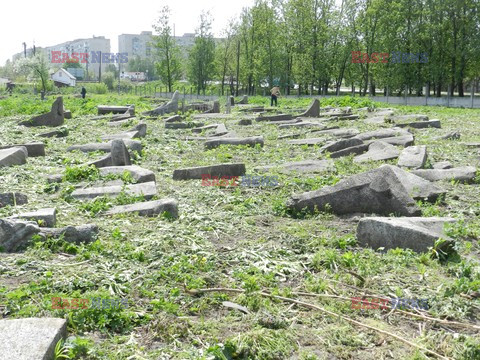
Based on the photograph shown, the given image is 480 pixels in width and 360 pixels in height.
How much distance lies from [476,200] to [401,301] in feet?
11.4

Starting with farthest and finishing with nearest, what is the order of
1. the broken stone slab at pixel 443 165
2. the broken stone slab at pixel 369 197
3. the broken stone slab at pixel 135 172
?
1. the broken stone slab at pixel 443 165
2. the broken stone slab at pixel 135 172
3. the broken stone slab at pixel 369 197

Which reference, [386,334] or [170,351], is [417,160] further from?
[170,351]

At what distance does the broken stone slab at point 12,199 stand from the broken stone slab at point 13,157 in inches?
119

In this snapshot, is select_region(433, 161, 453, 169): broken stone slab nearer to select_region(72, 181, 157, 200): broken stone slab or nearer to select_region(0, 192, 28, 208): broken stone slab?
select_region(72, 181, 157, 200): broken stone slab

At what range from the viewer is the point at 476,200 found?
674 centimetres

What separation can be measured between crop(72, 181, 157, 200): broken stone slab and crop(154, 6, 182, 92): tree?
4554cm

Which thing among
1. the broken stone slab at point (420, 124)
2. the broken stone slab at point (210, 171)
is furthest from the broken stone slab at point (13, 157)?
the broken stone slab at point (420, 124)

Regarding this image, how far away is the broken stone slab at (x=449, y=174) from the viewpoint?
7758 mm

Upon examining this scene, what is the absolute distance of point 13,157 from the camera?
9641 mm

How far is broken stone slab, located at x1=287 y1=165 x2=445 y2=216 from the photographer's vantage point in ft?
19.4

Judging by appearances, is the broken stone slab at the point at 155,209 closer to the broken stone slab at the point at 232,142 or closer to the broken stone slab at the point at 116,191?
the broken stone slab at the point at 116,191

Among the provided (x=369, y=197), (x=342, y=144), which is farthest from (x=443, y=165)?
(x=369, y=197)

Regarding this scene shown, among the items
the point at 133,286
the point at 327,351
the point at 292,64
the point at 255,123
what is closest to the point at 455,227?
the point at 327,351

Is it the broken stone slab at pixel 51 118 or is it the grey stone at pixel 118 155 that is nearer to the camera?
the grey stone at pixel 118 155
